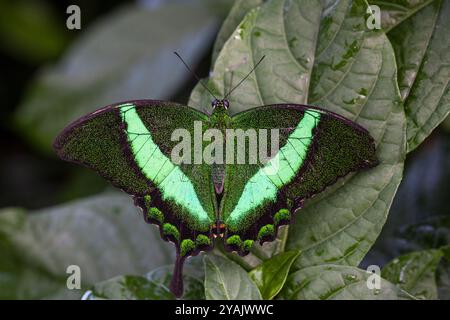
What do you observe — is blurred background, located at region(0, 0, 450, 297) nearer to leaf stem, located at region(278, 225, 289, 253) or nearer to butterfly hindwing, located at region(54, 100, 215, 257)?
leaf stem, located at region(278, 225, 289, 253)

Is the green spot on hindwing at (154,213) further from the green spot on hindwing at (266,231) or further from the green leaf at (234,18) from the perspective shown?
the green leaf at (234,18)

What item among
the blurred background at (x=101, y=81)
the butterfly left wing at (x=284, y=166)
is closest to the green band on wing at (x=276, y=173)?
the butterfly left wing at (x=284, y=166)

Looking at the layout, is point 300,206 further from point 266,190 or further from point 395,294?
point 395,294

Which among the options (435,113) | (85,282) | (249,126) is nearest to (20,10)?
(85,282)

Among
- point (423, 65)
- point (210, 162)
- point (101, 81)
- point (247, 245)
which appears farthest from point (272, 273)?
point (101, 81)

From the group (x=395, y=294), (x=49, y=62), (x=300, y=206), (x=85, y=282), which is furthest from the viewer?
(x=49, y=62)

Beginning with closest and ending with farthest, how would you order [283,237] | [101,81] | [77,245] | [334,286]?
[334,286]
[283,237]
[77,245]
[101,81]

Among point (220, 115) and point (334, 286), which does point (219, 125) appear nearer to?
point (220, 115)

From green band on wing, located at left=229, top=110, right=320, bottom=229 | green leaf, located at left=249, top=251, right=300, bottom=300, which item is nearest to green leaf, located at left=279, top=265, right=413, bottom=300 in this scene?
green leaf, located at left=249, top=251, right=300, bottom=300
